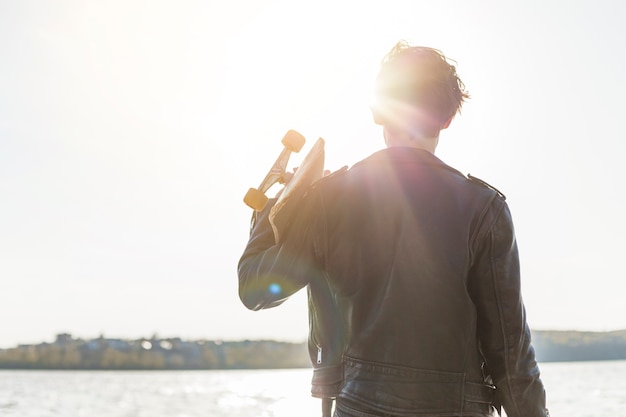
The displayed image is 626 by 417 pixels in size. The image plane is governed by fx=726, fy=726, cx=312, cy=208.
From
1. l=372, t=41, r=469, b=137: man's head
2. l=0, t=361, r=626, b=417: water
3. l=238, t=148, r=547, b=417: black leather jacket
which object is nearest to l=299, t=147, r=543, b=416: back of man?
l=238, t=148, r=547, b=417: black leather jacket

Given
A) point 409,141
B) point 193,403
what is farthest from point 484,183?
point 193,403

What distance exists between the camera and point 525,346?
7.94ft

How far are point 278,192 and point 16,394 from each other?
6952 cm

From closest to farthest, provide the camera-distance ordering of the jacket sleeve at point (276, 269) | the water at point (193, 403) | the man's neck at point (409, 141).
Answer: the jacket sleeve at point (276, 269) < the man's neck at point (409, 141) < the water at point (193, 403)

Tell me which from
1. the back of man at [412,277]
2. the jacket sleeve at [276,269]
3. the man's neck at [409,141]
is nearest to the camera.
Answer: the back of man at [412,277]

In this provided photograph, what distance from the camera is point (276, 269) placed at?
236 cm

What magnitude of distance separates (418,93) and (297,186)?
21.2 inches

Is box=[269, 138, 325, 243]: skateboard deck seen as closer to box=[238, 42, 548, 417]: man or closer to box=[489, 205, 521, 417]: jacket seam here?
box=[238, 42, 548, 417]: man

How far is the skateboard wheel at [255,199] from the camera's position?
252cm

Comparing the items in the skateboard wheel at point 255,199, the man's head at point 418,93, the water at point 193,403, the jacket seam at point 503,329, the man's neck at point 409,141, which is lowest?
the water at point 193,403

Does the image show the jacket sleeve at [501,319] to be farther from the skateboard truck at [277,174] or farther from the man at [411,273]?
the skateboard truck at [277,174]

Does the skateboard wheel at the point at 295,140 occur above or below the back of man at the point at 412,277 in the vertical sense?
above

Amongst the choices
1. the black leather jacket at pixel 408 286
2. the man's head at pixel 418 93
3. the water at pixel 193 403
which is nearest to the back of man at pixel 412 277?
the black leather jacket at pixel 408 286

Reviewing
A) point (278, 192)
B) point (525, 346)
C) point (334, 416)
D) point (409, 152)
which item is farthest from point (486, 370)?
point (278, 192)
